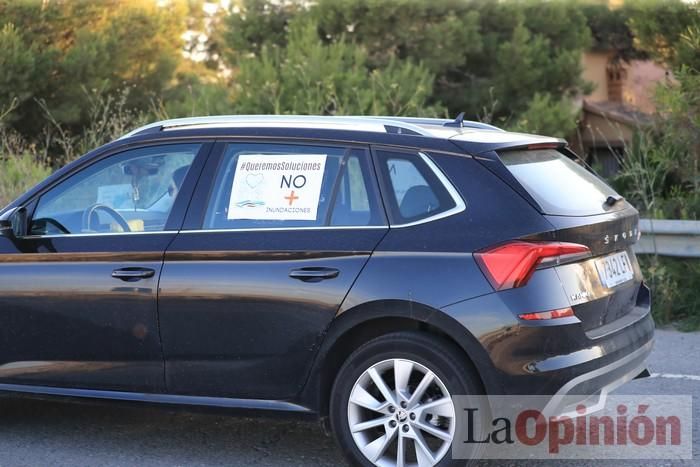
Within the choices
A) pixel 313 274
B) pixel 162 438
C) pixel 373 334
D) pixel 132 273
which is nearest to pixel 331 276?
pixel 313 274

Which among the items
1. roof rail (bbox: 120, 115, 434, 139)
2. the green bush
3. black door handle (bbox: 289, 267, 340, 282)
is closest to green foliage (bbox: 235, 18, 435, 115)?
the green bush

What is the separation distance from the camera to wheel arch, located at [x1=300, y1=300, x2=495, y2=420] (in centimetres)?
441

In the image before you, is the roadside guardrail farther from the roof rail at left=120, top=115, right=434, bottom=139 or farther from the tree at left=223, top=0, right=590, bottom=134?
the tree at left=223, top=0, right=590, bottom=134

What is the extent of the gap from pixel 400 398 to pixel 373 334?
0.32 metres

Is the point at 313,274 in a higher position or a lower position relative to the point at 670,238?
higher

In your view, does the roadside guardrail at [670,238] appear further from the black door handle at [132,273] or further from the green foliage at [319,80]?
the green foliage at [319,80]

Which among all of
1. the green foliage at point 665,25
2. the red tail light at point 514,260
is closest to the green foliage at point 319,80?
the green foliage at point 665,25

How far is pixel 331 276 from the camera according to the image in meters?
4.67

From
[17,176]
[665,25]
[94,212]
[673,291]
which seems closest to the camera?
[94,212]

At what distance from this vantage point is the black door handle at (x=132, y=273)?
5.02 metres

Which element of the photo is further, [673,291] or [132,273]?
[673,291]

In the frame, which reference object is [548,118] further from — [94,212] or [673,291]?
[94,212]

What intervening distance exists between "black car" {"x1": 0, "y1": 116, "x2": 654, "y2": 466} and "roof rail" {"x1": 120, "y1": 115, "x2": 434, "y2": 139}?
0.02 m

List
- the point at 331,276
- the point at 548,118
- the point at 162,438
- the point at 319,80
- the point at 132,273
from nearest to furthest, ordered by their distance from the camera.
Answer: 1. the point at 331,276
2. the point at 132,273
3. the point at 162,438
4. the point at 319,80
5. the point at 548,118
